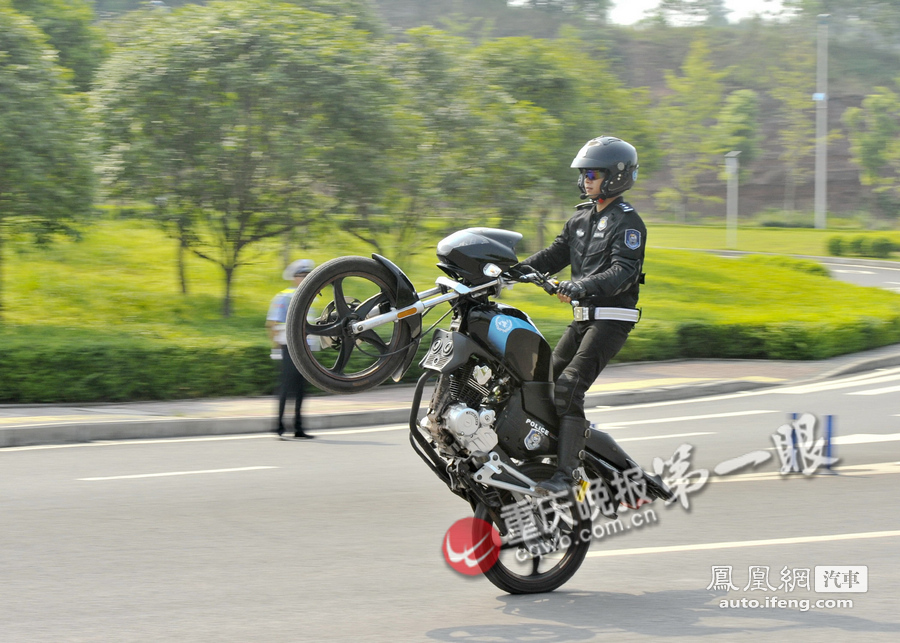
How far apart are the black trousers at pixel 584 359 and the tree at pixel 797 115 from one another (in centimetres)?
6986

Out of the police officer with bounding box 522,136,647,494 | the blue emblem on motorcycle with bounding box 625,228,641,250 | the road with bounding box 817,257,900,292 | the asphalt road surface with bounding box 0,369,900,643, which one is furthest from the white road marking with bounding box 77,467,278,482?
the road with bounding box 817,257,900,292

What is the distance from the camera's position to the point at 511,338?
4.84 metres

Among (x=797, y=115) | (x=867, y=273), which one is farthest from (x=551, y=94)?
(x=797, y=115)

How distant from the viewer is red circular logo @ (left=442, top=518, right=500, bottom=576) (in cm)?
488

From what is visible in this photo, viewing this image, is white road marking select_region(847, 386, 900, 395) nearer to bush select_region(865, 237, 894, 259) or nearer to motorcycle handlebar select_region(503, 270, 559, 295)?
motorcycle handlebar select_region(503, 270, 559, 295)

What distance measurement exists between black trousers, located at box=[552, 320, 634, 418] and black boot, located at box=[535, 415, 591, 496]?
0.15 ft

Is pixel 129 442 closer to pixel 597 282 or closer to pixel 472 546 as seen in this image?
pixel 472 546

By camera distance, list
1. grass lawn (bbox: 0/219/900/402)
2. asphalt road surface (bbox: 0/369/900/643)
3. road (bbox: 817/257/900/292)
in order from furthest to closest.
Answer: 1. road (bbox: 817/257/900/292)
2. grass lawn (bbox: 0/219/900/402)
3. asphalt road surface (bbox: 0/369/900/643)

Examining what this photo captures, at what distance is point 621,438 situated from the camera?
10.4 m

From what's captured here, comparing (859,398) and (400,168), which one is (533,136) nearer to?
(400,168)

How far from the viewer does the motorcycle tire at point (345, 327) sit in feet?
15.0

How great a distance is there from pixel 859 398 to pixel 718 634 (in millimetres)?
9665

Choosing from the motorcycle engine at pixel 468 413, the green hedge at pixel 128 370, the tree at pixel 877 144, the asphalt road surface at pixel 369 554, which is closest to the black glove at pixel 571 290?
the motorcycle engine at pixel 468 413

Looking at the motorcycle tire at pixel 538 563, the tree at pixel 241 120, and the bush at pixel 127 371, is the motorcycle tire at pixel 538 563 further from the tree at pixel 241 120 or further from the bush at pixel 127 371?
the tree at pixel 241 120
